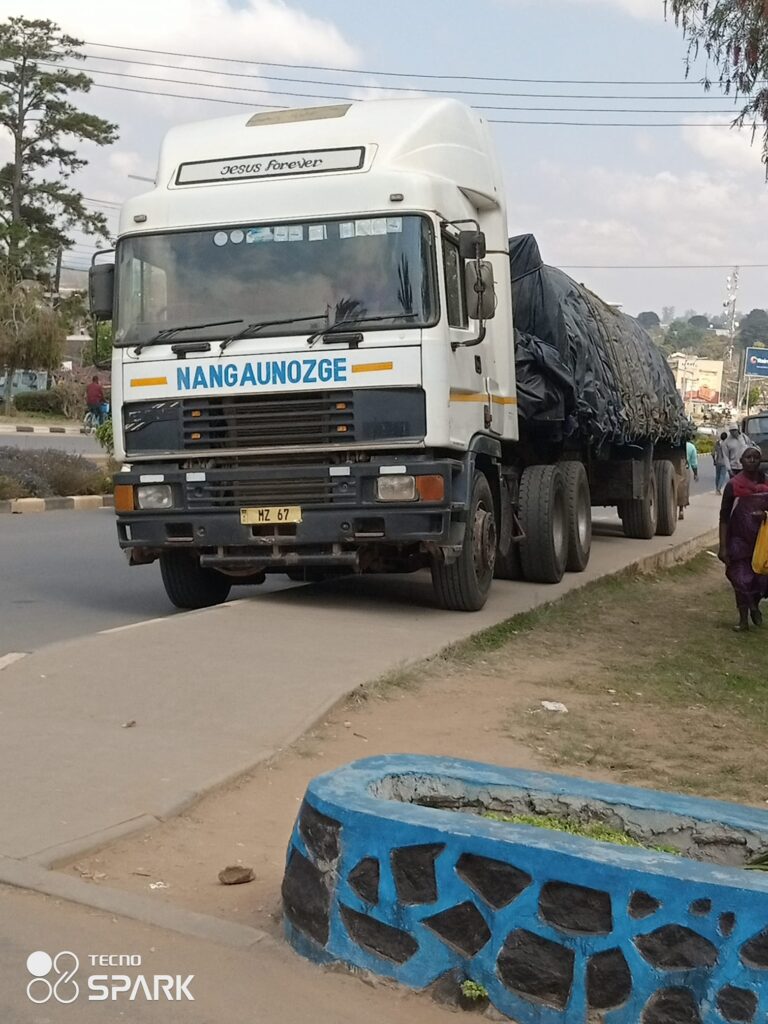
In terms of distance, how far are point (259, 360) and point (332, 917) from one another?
581 cm

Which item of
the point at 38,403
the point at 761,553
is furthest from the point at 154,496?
the point at 38,403

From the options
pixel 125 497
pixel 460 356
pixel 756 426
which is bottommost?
pixel 125 497

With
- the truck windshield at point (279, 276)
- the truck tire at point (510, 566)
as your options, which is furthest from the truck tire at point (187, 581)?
the truck tire at point (510, 566)

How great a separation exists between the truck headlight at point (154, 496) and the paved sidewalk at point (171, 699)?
0.91 m

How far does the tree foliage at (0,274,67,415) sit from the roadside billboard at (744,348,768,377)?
196ft

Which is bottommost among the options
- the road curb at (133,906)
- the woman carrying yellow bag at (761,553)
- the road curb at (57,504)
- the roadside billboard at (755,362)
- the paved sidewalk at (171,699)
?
the road curb at (133,906)

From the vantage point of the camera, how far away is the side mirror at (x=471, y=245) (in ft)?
30.2

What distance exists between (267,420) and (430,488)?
121 cm

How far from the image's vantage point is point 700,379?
131000 millimetres

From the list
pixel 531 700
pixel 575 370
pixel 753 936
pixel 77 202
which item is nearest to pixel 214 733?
pixel 531 700

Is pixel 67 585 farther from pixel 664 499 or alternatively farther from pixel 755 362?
pixel 755 362

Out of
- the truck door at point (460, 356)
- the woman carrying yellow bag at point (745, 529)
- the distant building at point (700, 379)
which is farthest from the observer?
the distant building at point (700, 379)

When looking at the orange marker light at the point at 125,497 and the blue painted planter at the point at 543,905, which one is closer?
the blue painted planter at the point at 543,905

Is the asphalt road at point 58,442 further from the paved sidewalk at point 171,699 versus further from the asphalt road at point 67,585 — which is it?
the paved sidewalk at point 171,699
